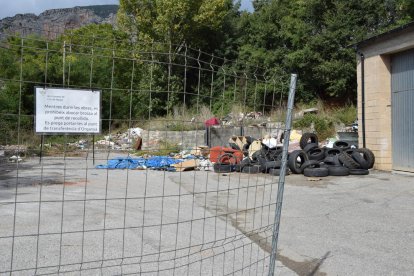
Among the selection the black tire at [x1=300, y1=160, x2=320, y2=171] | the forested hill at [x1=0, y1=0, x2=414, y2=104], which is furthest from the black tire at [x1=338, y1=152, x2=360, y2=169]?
the forested hill at [x1=0, y1=0, x2=414, y2=104]

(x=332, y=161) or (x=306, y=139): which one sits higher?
(x=306, y=139)

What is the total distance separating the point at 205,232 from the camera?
272 inches

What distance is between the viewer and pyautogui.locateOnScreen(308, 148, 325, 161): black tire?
14.8m

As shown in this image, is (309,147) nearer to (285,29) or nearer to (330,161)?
(330,161)

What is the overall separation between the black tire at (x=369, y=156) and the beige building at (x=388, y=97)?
37 cm

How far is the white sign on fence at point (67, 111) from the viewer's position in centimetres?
301

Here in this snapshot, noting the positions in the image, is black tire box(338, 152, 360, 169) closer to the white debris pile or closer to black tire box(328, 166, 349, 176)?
black tire box(328, 166, 349, 176)

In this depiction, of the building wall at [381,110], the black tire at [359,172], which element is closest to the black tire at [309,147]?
the black tire at [359,172]

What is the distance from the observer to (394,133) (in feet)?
46.6

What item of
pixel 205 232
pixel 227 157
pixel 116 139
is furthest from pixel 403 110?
pixel 116 139

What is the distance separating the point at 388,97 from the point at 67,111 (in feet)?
43.8

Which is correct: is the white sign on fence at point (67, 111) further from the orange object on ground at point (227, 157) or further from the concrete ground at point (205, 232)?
the orange object on ground at point (227, 157)

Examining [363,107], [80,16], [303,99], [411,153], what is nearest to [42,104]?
[411,153]

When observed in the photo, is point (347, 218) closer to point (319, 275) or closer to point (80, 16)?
point (319, 275)
